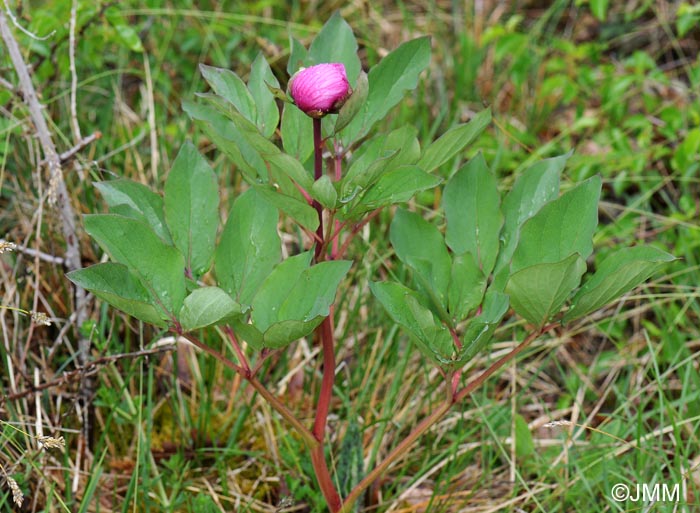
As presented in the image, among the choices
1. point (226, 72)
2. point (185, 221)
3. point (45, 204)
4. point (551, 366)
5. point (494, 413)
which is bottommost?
point (551, 366)

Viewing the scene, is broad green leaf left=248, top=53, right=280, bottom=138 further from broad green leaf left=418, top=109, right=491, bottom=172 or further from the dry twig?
the dry twig

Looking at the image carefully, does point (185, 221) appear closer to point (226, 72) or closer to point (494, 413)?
point (226, 72)

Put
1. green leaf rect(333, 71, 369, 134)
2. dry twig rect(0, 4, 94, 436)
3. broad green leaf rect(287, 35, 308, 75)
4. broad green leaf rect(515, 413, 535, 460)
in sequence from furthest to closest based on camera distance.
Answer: broad green leaf rect(515, 413, 535, 460), dry twig rect(0, 4, 94, 436), broad green leaf rect(287, 35, 308, 75), green leaf rect(333, 71, 369, 134)

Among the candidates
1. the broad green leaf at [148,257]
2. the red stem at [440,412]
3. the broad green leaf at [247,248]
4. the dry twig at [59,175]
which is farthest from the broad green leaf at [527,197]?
the dry twig at [59,175]

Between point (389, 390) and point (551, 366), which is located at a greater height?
point (389, 390)

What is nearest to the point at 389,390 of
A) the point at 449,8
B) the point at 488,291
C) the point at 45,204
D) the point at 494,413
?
the point at 494,413

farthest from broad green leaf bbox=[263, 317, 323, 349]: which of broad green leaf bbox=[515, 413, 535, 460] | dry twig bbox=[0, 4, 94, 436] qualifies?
broad green leaf bbox=[515, 413, 535, 460]

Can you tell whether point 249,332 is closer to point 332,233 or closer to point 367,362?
point 332,233
